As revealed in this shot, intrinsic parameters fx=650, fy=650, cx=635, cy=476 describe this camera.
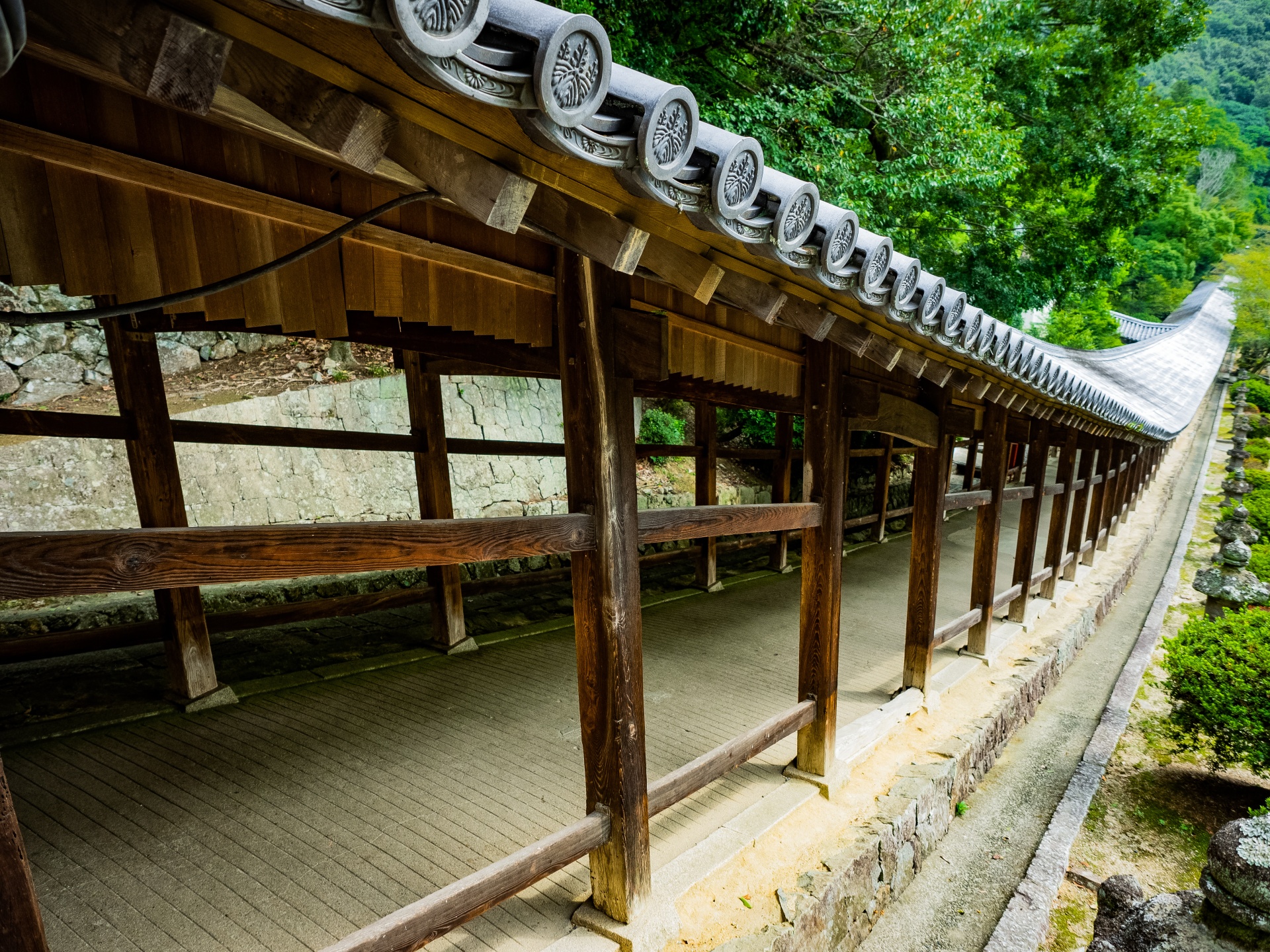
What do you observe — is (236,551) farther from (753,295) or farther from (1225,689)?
(1225,689)

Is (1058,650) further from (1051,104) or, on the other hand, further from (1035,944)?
(1051,104)

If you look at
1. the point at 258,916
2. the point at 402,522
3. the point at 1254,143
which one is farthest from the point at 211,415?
the point at 1254,143

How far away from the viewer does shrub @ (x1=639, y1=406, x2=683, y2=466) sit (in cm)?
1332

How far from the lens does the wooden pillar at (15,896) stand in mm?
1428

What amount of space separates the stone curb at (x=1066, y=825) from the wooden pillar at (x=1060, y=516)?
126 centimetres

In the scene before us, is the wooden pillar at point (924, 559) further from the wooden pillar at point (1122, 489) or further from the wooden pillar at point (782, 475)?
the wooden pillar at point (1122, 489)

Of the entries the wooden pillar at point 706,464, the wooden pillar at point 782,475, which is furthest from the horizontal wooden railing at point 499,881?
the wooden pillar at point 782,475

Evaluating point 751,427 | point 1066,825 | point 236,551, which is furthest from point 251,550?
point 751,427

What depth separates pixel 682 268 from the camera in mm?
2453

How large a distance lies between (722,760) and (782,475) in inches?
262

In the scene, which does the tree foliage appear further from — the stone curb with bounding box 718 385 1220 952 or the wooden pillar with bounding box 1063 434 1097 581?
the stone curb with bounding box 718 385 1220 952

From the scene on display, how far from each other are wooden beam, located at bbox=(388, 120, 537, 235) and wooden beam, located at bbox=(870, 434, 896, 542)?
1100 cm

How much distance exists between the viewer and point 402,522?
206cm

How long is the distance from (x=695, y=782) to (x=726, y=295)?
2.38m
